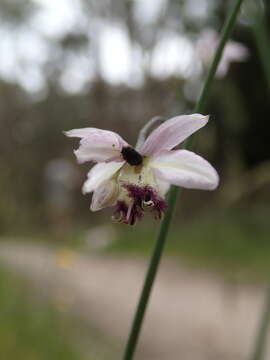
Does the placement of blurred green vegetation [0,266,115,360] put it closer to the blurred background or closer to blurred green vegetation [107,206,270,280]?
the blurred background

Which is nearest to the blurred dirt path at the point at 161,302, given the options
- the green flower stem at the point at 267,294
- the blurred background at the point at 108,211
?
the blurred background at the point at 108,211

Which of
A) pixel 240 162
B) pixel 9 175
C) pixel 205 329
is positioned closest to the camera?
pixel 205 329

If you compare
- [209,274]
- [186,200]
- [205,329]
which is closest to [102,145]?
[205,329]

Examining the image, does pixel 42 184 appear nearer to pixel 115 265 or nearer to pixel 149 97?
pixel 149 97

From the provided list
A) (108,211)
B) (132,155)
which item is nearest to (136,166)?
(132,155)

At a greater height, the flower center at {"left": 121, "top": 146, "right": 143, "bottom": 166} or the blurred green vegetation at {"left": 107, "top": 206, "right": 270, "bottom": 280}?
the flower center at {"left": 121, "top": 146, "right": 143, "bottom": 166}

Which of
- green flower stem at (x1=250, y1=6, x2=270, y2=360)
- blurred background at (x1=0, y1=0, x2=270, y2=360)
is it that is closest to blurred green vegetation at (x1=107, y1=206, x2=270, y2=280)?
blurred background at (x1=0, y1=0, x2=270, y2=360)

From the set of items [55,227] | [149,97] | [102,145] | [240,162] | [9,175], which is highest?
[102,145]
